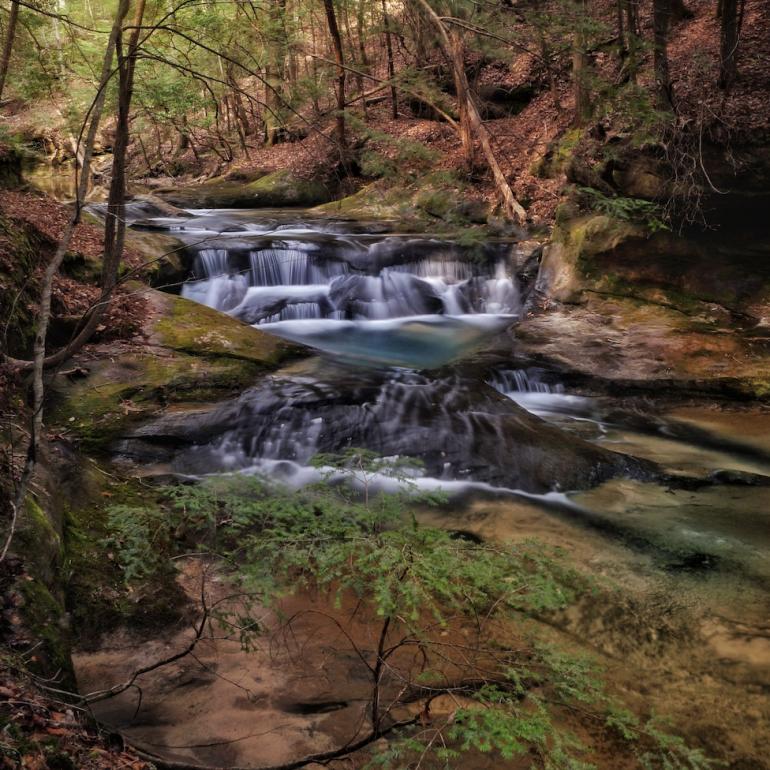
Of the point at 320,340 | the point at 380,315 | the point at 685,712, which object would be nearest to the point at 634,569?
the point at 685,712

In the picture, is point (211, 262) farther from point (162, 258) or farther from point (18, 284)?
point (18, 284)

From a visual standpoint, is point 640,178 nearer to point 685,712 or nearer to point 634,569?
point 634,569

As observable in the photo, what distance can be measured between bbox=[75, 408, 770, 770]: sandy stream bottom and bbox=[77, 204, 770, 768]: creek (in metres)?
0.01

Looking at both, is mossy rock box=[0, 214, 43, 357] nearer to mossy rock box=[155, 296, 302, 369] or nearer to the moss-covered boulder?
mossy rock box=[155, 296, 302, 369]

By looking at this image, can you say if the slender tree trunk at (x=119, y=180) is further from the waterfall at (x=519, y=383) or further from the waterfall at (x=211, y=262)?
the waterfall at (x=211, y=262)


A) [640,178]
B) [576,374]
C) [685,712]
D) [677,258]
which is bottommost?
[685,712]

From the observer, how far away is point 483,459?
21.2 ft

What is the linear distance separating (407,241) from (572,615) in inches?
400

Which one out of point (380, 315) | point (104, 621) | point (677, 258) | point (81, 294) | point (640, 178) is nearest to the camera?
point (104, 621)

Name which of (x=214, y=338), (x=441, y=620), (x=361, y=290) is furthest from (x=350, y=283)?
(x=441, y=620)

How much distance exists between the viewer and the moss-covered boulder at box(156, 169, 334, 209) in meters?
18.7

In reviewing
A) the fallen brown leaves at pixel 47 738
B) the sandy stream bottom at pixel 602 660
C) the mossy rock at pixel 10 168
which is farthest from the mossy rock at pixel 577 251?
the fallen brown leaves at pixel 47 738

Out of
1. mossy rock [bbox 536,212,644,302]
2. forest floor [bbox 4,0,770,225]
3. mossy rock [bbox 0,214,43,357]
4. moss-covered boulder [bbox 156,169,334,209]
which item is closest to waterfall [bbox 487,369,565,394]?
forest floor [bbox 4,0,770,225]

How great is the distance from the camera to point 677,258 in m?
10.2
